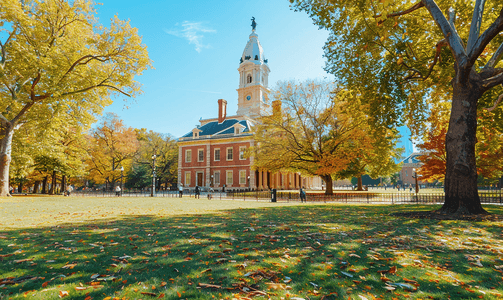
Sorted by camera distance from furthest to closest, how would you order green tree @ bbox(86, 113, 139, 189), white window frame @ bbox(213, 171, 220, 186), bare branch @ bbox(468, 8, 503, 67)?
white window frame @ bbox(213, 171, 220, 186) → green tree @ bbox(86, 113, 139, 189) → bare branch @ bbox(468, 8, 503, 67)

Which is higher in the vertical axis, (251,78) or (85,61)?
(251,78)

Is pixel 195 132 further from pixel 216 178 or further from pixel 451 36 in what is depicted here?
pixel 451 36

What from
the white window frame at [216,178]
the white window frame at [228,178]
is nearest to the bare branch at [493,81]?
the white window frame at [228,178]

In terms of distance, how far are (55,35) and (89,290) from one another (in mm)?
23419

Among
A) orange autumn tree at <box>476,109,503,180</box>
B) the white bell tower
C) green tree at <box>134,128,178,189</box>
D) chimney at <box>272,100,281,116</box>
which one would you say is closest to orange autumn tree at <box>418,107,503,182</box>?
orange autumn tree at <box>476,109,503,180</box>

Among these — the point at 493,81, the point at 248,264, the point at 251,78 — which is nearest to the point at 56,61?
the point at 248,264

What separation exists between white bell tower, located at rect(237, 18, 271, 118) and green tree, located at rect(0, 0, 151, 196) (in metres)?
42.6

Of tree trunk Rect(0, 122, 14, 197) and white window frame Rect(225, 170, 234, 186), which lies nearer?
tree trunk Rect(0, 122, 14, 197)

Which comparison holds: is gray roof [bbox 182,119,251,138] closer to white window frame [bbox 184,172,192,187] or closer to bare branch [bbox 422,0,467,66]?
white window frame [bbox 184,172,192,187]

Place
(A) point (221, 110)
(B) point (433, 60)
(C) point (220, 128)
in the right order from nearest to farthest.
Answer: (B) point (433, 60), (C) point (220, 128), (A) point (221, 110)

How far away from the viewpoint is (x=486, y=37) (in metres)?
8.73

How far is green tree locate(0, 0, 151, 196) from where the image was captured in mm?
18391

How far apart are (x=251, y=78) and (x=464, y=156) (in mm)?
59237

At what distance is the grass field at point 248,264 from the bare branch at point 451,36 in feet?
20.0
